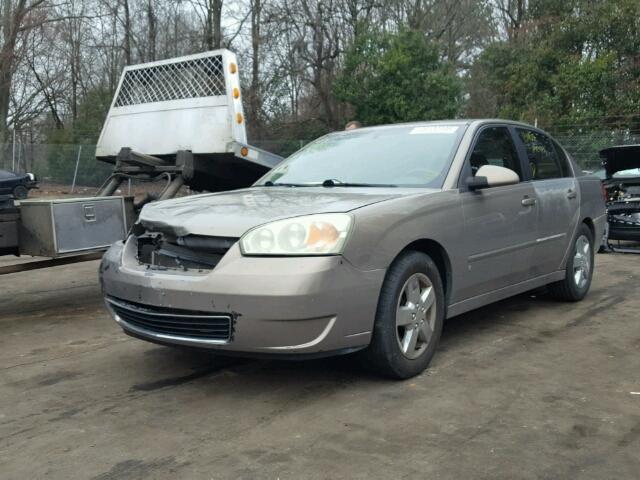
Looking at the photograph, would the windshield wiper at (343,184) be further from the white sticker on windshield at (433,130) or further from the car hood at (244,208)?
the white sticker on windshield at (433,130)

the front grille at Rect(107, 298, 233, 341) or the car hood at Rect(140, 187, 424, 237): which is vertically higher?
the car hood at Rect(140, 187, 424, 237)

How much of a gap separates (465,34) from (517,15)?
116 inches

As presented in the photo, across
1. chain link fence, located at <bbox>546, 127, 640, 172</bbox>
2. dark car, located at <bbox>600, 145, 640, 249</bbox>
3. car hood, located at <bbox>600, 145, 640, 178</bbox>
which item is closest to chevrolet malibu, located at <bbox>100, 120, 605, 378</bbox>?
car hood, located at <bbox>600, 145, 640, 178</bbox>

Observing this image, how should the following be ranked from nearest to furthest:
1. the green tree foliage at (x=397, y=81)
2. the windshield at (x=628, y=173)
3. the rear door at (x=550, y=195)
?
the rear door at (x=550, y=195), the windshield at (x=628, y=173), the green tree foliage at (x=397, y=81)

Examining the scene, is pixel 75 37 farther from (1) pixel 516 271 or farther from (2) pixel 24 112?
(1) pixel 516 271

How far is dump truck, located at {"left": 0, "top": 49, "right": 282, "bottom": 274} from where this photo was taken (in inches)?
206

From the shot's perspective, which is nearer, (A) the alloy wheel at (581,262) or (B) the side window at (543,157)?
(B) the side window at (543,157)

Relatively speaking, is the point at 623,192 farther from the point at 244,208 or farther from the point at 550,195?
the point at 244,208

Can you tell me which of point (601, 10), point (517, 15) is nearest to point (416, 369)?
point (601, 10)

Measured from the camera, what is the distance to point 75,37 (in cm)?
3384

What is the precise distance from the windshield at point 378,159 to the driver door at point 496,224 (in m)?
0.21

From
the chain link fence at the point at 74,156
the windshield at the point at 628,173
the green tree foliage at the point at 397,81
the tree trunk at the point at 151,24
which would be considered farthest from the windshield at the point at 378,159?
the tree trunk at the point at 151,24

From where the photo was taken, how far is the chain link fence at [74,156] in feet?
55.8

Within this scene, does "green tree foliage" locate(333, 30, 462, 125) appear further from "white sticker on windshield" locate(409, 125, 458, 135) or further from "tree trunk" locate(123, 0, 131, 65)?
"white sticker on windshield" locate(409, 125, 458, 135)
